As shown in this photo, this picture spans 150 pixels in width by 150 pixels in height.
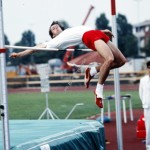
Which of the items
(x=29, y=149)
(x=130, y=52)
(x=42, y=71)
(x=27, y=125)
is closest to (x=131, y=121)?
(x=42, y=71)

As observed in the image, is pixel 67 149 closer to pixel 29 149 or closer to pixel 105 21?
pixel 29 149

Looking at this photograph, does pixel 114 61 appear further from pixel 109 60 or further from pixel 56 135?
pixel 56 135

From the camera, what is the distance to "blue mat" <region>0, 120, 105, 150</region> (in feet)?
16.5

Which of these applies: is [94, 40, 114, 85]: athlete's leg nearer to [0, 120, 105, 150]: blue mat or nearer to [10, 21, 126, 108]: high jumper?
[10, 21, 126, 108]: high jumper

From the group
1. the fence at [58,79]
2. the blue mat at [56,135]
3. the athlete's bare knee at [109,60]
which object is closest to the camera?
the athlete's bare knee at [109,60]

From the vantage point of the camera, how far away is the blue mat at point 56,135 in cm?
504

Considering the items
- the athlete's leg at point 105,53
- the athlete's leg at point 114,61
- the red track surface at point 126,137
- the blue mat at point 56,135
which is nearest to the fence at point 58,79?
the red track surface at point 126,137

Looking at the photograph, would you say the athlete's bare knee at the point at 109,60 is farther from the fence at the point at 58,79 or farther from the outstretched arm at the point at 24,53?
the fence at the point at 58,79

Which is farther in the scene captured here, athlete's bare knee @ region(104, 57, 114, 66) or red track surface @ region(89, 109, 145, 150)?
red track surface @ region(89, 109, 145, 150)

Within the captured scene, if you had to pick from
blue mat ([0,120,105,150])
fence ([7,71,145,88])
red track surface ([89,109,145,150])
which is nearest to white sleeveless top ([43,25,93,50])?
blue mat ([0,120,105,150])

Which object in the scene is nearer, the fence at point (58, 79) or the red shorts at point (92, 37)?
the red shorts at point (92, 37)

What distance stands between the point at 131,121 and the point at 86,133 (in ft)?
22.9

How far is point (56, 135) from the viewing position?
18.1 feet

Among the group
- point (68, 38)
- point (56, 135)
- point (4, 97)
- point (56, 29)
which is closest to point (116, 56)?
point (68, 38)
